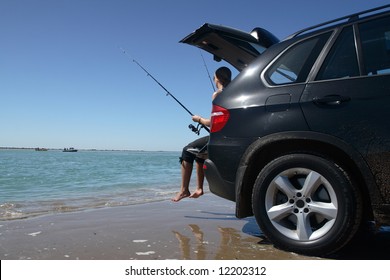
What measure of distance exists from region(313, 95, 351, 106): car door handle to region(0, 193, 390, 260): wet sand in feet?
4.11

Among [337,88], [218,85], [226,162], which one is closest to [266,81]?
[337,88]

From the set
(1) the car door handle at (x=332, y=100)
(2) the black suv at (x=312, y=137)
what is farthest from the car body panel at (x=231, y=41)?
(1) the car door handle at (x=332, y=100)

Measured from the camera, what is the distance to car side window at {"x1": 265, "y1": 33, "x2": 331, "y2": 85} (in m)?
2.83

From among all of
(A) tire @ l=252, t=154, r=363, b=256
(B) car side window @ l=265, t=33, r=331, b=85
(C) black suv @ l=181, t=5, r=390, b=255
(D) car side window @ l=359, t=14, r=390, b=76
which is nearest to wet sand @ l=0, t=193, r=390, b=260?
(A) tire @ l=252, t=154, r=363, b=256

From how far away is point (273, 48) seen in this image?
3.11 metres

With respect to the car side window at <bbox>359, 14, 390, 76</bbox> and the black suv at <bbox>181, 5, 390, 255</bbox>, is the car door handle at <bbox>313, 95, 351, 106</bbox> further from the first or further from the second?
the car side window at <bbox>359, 14, 390, 76</bbox>

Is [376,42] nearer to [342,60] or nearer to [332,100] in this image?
[342,60]

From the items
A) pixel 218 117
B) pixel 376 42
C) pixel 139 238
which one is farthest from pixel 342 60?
pixel 139 238

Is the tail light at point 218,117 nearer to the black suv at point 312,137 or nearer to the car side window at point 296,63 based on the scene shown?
the black suv at point 312,137

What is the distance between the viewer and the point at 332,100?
256cm

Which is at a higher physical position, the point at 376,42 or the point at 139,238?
the point at 376,42

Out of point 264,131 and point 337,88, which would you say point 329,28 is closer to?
point 337,88

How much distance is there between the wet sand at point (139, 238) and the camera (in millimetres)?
2918

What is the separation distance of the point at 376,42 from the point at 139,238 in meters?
2.92
